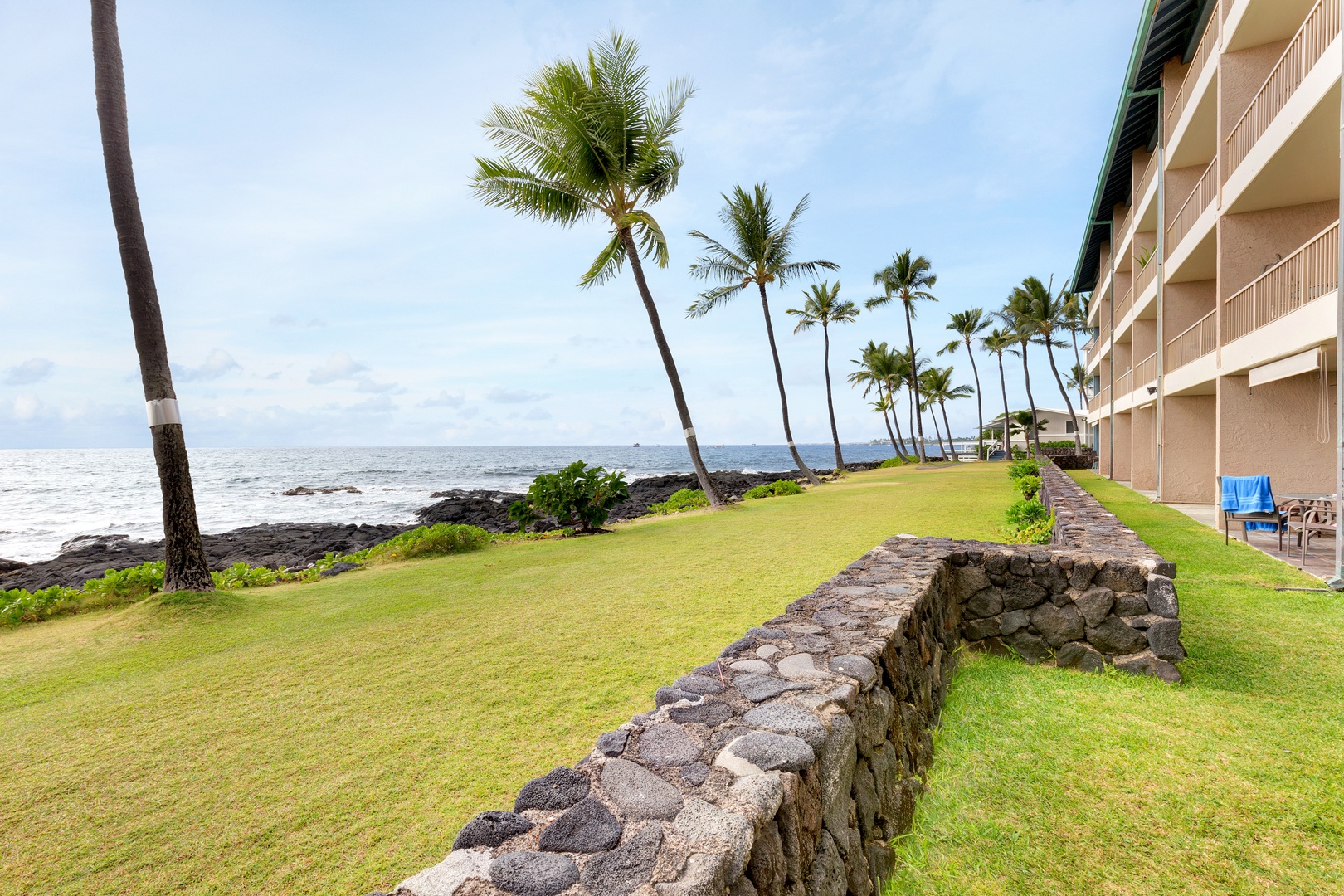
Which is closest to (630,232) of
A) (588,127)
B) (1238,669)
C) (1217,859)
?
(588,127)

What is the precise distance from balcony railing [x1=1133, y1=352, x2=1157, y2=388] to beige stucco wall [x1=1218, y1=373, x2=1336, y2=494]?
5.07 metres

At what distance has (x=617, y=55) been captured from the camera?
13.3m

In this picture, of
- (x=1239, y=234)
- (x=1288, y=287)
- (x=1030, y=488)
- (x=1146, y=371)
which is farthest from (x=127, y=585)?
(x=1146, y=371)

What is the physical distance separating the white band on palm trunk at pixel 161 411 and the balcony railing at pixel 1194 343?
1511cm

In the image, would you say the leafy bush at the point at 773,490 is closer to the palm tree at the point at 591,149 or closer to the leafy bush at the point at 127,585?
the palm tree at the point at 591,149

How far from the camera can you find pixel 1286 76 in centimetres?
845

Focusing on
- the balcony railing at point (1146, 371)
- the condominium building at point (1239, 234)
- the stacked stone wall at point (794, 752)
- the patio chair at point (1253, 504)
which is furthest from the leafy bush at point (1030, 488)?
the stacked stone wall at point (794, 752)

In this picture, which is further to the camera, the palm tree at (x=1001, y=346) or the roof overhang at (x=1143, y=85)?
the palm tree at (x=1001, y=346)

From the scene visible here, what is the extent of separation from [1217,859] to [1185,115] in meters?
15.1

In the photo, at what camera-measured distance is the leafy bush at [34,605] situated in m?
6.30

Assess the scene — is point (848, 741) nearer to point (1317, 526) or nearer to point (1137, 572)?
point (1137, 572)

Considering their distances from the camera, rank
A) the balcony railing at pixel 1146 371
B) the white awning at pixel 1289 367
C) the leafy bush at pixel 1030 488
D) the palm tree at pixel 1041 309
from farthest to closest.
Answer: the palm tree at pixel 1041 309 → the balcony railing at pixel 1146 371 → the leafy bush at pixel 1030 488 → the white awning at pixel 1289 367

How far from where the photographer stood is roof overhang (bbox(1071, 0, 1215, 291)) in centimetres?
1266

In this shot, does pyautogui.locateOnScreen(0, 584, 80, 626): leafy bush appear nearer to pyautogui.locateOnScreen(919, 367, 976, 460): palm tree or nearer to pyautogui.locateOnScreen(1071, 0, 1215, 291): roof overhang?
pyautogui.locateOnScreen(1071, 0, 1215, 291): roof overhang
